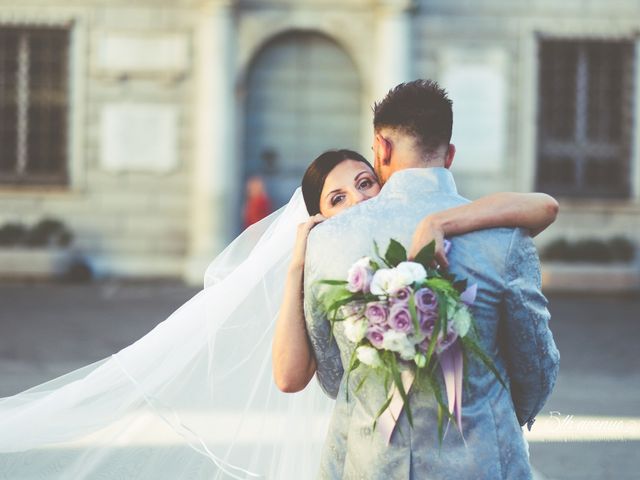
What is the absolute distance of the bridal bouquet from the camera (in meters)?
2.34

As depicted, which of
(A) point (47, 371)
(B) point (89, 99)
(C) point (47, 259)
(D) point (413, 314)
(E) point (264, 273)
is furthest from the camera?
(B) point (89, 99)

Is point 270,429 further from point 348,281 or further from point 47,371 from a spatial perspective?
point 47,371

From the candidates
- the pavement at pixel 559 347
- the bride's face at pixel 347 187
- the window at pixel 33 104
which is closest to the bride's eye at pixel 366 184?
the bride's face at pixel 347 187

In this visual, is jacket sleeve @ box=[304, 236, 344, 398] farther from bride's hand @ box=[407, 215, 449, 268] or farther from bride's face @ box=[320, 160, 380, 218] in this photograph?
bride's face @ box=[320, 160, 380, 218]

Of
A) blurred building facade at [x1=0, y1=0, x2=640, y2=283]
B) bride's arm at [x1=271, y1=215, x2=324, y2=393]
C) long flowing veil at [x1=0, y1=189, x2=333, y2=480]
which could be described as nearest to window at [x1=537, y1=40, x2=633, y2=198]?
blurred building facade at [x1=0, y1=0, x2=640, y2=283]

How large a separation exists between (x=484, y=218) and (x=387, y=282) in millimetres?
273

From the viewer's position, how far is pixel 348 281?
243 centimetres

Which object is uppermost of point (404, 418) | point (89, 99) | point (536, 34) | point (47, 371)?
point (536, 34)

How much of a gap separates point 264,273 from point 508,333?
51.8 inches

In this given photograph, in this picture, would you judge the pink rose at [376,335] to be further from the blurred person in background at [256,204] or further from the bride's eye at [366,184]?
the blurred person in background at [256,204]

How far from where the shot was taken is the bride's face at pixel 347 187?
3.12 meters

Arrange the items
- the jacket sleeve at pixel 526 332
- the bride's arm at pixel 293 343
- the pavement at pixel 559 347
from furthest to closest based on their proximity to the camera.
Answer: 1. the pavement at pixel 559 347
2. the bride's arm at pixel 293 343
3. the jacket sleeve at pixel 526 332

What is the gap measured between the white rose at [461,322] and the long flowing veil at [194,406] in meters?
1.40

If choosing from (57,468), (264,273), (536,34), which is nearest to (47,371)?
(57,468)
